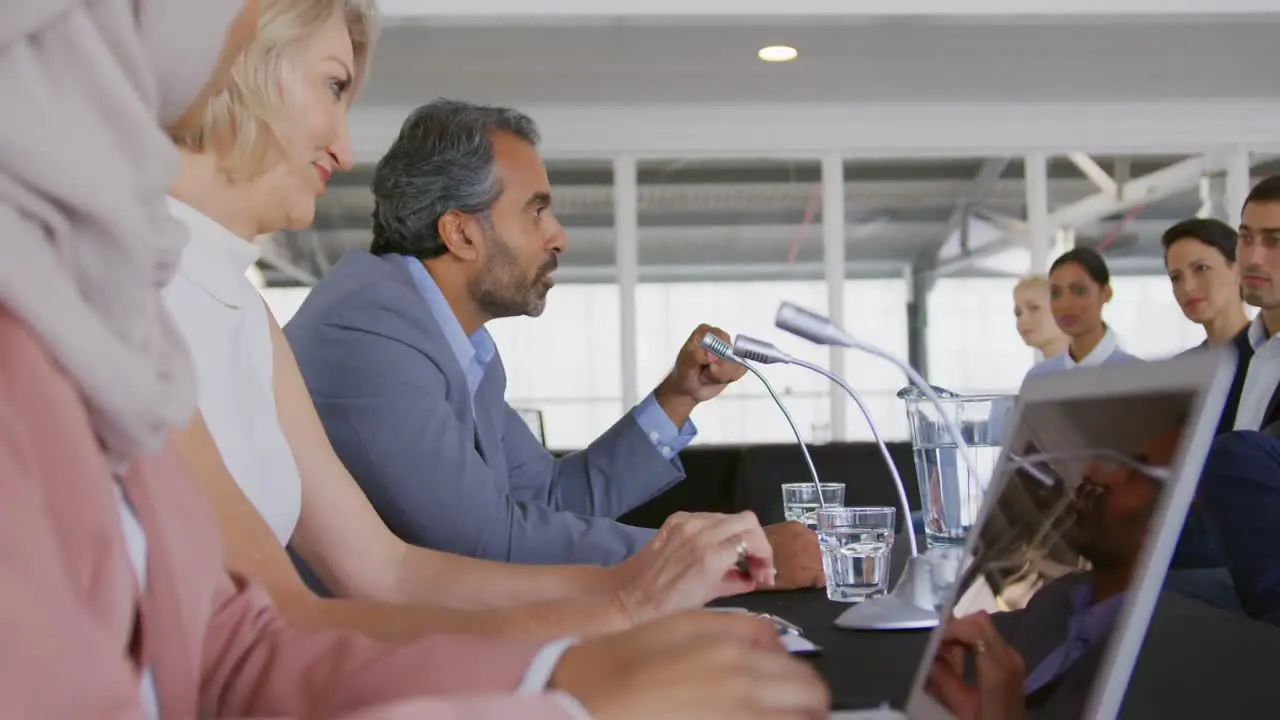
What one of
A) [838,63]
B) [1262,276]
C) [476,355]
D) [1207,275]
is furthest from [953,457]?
[838,63]

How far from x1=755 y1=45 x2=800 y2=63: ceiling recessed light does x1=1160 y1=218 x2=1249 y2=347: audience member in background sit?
1844 millimetres

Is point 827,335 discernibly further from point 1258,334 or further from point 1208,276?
point 1208,276

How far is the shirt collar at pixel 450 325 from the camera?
199cm

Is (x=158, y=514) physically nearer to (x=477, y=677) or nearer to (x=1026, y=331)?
(x=477, y=677)

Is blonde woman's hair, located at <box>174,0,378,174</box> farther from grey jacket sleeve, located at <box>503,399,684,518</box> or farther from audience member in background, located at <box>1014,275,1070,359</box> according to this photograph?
audience member in background, located at <box>1014,275,1070,359</box>

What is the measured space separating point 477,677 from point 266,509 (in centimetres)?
62

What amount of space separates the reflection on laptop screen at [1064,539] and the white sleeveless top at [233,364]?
2.12 feet

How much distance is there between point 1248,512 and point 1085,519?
2.50 ft

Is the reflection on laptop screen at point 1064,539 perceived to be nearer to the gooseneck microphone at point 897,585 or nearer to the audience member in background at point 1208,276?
the gooseneck microphone at point 897,585

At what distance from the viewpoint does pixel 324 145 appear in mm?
1429

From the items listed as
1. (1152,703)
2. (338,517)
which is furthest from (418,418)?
(1152,703)

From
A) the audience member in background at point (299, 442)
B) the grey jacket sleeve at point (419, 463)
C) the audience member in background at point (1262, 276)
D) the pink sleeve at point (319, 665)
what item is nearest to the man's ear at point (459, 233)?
the grey jacket sleeve at point (419, 463)

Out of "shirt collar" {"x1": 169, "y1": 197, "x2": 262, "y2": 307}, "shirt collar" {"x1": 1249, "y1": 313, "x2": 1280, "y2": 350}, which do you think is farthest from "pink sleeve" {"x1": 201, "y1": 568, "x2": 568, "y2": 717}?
"shirt collar" {"x1": 1249, "y1": 313, "x2": 1280, "y2": 350}

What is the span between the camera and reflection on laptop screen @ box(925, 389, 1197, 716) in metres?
0.60
